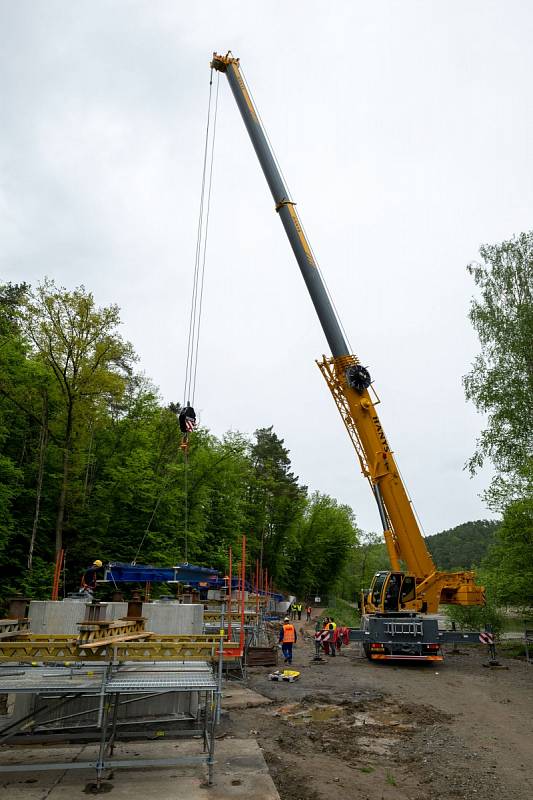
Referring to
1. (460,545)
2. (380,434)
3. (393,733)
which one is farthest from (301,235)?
(460,545)

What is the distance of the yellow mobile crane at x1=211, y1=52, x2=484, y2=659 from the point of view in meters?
16.4

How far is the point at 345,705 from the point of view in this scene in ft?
36.0

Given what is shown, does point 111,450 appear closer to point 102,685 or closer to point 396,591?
point 396,591

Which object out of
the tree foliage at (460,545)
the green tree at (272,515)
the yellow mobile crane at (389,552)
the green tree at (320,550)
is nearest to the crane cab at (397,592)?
the yellow mobile crane at (389,552)

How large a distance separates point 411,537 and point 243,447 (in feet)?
77.9

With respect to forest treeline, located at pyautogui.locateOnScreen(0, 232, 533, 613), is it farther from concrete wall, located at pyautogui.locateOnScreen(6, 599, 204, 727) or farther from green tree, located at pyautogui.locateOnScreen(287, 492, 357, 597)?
green tree, located at pyautogui.locateOnScreen(287, 492, 357, 597)

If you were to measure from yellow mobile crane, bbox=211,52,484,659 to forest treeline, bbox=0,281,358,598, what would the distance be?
241 inches

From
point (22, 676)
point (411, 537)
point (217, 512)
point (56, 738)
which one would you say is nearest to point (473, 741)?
point (56, 738)

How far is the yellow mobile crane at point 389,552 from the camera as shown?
16422mm

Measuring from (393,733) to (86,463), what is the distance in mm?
21226

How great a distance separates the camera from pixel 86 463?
27219 mm

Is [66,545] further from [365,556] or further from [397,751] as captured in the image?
[365,556]

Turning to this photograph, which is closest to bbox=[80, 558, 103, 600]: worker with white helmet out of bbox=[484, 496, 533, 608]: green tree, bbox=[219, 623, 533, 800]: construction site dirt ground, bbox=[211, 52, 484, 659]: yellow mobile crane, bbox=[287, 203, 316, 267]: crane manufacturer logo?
bbox=[219, 623, 533, 800]: construction site dirt ground

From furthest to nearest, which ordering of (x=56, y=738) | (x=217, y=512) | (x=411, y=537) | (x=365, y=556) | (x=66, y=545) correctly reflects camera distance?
(x=365, y=556) → (x=217, y=512) → (x=66, y=545) → (x=411, y=537) → (x=56, y=738)
